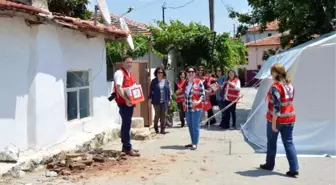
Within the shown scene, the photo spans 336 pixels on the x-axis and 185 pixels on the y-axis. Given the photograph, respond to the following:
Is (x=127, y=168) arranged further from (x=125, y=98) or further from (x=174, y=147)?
(x=174, y=147)

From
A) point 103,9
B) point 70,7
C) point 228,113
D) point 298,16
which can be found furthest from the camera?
point 298,16

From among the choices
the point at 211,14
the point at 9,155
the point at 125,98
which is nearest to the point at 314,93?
the point at 125,98

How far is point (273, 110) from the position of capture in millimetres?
7090

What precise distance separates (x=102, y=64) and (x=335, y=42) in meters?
5.35

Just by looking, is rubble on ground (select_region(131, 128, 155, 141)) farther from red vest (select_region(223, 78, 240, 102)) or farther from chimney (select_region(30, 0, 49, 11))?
chimney (select_region(30, 0, 49, 11))

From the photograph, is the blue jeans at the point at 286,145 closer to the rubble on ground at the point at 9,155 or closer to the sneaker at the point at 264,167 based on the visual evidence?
the sneaker at the point at 264,167

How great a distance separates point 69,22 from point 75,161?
263 cm

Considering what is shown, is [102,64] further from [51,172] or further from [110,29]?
[51,172]

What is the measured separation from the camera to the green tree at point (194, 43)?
21.7 metres

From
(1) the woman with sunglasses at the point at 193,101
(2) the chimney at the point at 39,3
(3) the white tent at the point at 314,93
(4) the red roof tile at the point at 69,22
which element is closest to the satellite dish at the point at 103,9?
(4) the red roof tile at the point at 69,22

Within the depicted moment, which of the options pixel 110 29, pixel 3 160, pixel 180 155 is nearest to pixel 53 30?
pixel 110 29

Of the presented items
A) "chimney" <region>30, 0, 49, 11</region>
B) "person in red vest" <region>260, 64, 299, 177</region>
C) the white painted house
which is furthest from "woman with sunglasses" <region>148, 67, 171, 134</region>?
"person in red vest" <region>260, 64, 299, 177</region>

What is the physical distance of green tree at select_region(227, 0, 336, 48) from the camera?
1348cm

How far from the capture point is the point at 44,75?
8.16 meters
